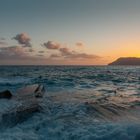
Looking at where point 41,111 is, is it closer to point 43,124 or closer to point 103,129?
point 43,124

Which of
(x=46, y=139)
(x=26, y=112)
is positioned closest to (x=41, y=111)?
(x=26, y=112)

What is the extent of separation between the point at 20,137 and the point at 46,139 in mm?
723

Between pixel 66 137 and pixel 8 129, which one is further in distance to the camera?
pixel 8 129

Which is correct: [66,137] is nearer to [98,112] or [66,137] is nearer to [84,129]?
[84,129]

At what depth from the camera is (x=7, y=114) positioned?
9.48 meters

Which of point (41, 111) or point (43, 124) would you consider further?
point (41, 111)

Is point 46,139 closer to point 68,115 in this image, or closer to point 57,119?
point 57,119

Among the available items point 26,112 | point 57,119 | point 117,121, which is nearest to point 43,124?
point 57,119

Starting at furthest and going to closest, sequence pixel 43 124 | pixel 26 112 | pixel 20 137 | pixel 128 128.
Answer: pixel 26 112, pixel 43 124, pixel 128 128, pixel 20 137

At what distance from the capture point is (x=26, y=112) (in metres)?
10.3

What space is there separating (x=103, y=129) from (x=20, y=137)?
250cm

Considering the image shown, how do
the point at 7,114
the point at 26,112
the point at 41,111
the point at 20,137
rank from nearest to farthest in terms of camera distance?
the point at 20,137, the point at 7,114, the point at 26,112, the point at 41,111

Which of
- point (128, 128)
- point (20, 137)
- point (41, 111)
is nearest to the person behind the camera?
point (20, 137)

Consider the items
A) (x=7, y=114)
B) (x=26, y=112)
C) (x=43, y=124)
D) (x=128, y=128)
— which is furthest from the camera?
(x=26, y=112)
